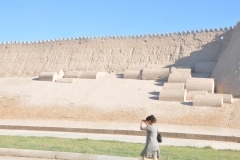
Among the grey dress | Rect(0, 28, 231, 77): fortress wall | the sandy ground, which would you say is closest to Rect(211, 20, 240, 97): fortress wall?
the sandy ground

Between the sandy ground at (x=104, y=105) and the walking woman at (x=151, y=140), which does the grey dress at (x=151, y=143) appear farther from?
the sandy ground at (x=104, y=105)

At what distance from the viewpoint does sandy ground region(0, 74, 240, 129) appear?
16.4 metres

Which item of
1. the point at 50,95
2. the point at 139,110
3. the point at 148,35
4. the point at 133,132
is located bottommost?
the point at 133,132

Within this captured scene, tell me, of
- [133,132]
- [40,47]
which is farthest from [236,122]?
[40,47]

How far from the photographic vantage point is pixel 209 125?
1529 cm

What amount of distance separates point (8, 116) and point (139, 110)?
6.59m

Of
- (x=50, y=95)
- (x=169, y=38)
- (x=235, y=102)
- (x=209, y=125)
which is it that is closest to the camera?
(x=209, y=125)

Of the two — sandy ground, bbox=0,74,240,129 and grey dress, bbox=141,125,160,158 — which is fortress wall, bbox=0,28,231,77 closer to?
sandy ground, bbox=0,74,240,129

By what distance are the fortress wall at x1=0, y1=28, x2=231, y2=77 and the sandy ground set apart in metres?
3.10

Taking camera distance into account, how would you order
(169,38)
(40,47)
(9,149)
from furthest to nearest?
(40,47)
(169,38)
(9,149)

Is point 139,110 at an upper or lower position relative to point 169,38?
lower

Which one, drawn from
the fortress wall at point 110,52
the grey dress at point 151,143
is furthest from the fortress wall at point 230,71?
the grey dress at point 151,143

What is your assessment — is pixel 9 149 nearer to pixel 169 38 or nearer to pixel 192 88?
pixel 192 88

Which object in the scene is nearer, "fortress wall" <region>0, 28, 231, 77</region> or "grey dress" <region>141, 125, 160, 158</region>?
"grey dress" <region>141, 125, 160, 158</region>
